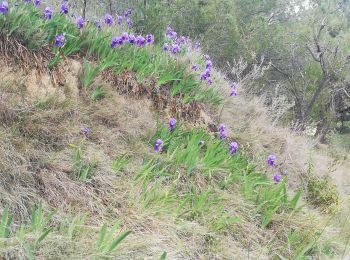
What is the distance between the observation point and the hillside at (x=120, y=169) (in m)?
2.45

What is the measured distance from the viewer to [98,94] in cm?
358

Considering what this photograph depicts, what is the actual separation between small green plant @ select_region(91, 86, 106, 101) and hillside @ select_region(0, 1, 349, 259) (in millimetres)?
14

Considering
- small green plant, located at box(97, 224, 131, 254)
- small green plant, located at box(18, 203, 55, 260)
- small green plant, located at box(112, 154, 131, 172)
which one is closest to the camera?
small green plant, located at box(18, 203, 55, 260)

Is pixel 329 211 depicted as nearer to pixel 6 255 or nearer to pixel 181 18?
pixel 6 255

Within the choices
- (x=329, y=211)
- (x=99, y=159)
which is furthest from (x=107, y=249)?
(x=329, y=211)

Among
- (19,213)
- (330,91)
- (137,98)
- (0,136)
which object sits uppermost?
(330,91)

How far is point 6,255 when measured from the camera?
1965 millimetres

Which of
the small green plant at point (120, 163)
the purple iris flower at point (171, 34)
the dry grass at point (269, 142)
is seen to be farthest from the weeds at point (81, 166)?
the purple iris flower at point (171, 34)

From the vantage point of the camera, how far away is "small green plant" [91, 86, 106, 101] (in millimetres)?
3496

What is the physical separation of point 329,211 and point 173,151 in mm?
1787

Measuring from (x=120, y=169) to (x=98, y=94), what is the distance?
2.70 feet

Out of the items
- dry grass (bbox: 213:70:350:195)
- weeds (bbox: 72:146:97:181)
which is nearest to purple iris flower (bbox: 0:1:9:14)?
weeds (bbox: 72:146:97:181)

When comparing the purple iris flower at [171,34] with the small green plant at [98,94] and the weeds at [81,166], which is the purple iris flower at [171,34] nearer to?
the small green plant at [98,94]

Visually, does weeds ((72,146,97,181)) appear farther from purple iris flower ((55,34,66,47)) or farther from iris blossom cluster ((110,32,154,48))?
iris blossom cluster ((110,32,154,48))
